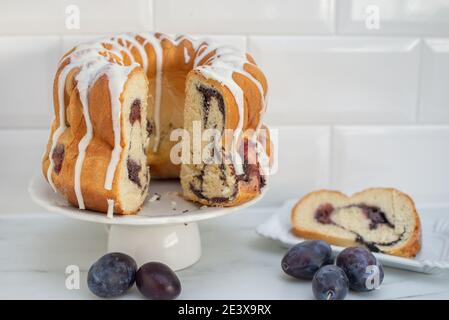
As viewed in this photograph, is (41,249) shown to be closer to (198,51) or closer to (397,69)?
(198,51)

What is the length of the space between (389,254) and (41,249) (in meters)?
0.68

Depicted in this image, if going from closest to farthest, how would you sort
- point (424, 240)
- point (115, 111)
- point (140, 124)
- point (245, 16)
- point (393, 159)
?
point (115, 111)
point (140, 124)
point (424, 240)
point (245, 16)
point (393, 159)

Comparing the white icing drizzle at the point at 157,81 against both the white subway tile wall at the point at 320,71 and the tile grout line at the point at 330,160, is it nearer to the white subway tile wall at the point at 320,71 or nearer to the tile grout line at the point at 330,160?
the white subway tile wall at the point at 320,71

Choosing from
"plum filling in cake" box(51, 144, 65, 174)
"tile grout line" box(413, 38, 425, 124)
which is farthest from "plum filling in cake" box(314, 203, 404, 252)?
"plum filling in cake" box(51, 144, 65, 174)

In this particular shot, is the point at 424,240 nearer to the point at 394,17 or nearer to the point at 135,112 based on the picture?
the point at 394,17

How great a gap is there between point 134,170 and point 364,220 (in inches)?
18.9

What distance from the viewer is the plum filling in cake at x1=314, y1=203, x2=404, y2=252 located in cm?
115

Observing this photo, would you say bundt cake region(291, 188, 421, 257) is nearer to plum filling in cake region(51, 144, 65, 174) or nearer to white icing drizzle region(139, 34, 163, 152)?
white icing drizzle region(139, 34, 163, 152)

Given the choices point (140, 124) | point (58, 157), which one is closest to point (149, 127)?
point (140, 124)

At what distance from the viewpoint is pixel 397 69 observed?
1399 millimetres

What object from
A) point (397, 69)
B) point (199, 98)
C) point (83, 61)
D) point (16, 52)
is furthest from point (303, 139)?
point (16, 52)

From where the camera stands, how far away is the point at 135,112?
1.08 metres

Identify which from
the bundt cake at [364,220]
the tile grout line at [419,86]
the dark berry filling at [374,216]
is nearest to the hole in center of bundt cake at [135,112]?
the bundt cake at [364,220]

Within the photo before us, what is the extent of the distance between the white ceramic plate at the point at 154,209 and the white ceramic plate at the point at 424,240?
13cm
